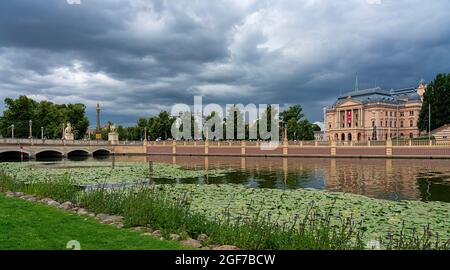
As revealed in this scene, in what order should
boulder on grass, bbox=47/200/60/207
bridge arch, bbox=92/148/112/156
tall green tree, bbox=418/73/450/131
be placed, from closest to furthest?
1. boulder on grass, bbox=47/200/60/207
2. tall green tree, bbox=418/73/450/131
3. bridge arch, bbox=92/148/112/156

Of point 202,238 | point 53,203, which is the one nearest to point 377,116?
point 53,203

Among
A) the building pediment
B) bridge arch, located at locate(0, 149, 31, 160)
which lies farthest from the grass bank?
the building pediment

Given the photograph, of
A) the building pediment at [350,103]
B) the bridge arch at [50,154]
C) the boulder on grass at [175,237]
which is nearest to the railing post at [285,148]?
the bridge arch at [50,154]

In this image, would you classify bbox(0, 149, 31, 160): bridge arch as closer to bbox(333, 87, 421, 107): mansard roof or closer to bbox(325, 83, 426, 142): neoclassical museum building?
bbox(325, 83, 426, 142): neoclassical museum building

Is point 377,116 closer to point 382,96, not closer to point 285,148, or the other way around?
point 382,96

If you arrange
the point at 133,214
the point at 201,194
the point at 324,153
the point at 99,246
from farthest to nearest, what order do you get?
1. the point at 324,153
2. the point at 201,194
3. the point at 133,214
4. the point at 99,246

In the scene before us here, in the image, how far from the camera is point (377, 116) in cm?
14388

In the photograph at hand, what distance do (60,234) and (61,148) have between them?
306 feet

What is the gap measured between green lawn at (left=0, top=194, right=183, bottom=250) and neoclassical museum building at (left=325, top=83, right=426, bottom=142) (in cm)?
14096

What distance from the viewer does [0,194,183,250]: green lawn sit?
9.03m

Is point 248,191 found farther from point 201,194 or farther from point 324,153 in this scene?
point 324,153
